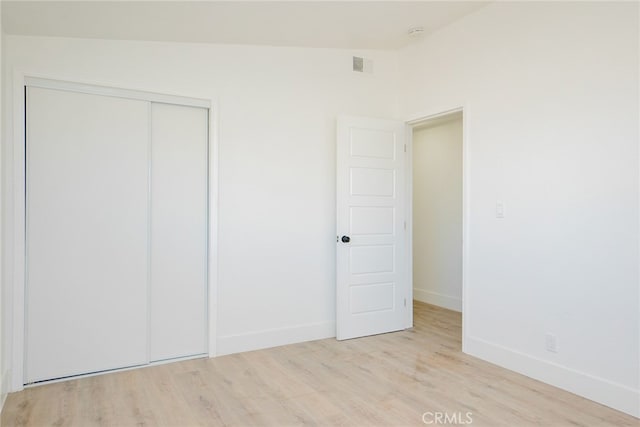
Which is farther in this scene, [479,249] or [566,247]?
[479,249]

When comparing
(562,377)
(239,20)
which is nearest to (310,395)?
(562,377)

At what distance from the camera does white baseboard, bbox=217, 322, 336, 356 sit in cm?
343

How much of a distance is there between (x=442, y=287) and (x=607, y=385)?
8.80 ft

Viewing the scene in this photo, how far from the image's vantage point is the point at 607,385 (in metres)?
2.52

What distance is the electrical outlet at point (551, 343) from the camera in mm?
2816

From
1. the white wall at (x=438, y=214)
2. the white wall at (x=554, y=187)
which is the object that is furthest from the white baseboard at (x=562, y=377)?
the white wall at (x=438, y=214)

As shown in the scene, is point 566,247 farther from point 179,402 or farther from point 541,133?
point 179,402

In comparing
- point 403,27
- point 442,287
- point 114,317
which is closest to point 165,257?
point 114,317

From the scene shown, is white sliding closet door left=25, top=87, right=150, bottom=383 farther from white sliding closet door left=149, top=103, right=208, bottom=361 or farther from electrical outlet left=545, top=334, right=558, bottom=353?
electrical outlet left=545, top=334, right=558, bottom=353

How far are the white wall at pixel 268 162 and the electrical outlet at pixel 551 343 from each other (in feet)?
5.90

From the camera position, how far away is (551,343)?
9.32 ft

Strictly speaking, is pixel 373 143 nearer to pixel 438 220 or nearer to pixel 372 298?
pixel 372 298

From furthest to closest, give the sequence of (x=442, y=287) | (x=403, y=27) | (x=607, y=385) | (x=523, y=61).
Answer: (x=442, y=287), (x=403, y=27), (x=523, y=61), (x=607, y=385)
